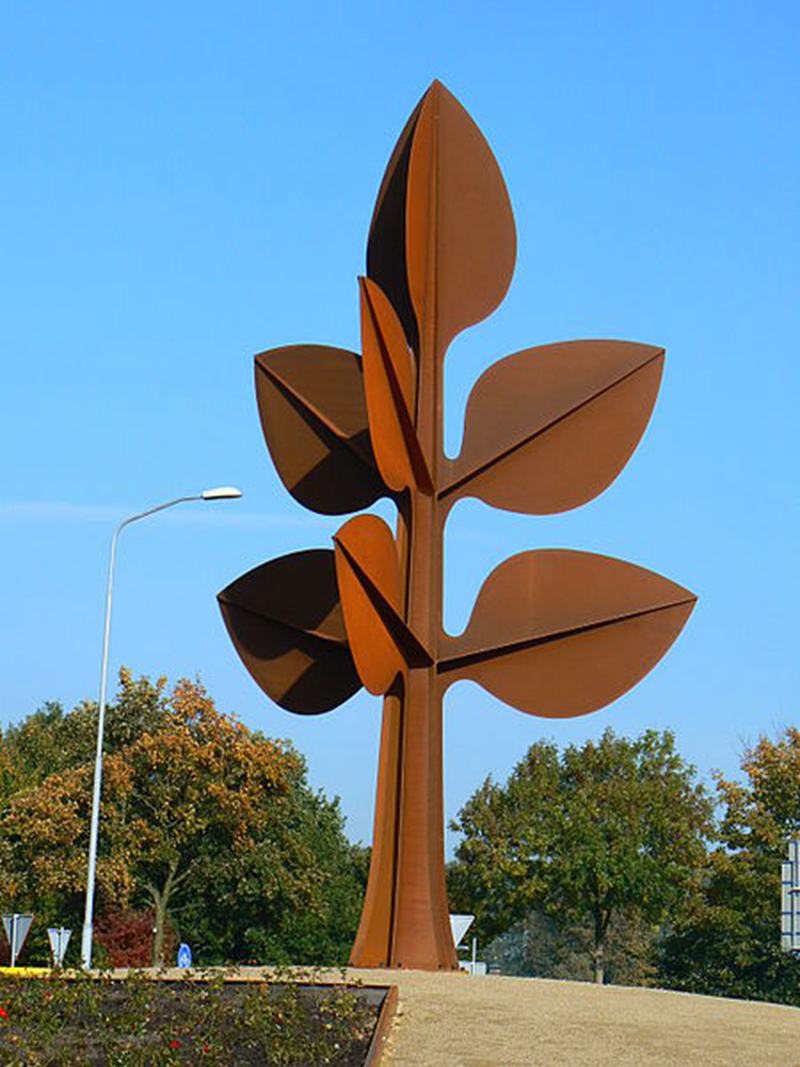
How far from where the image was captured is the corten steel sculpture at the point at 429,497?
18.3 meters

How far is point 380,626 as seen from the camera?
58.7 feet

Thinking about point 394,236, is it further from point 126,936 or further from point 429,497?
point 126,936

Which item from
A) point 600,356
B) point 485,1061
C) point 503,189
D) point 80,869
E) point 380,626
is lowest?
point 485,1061

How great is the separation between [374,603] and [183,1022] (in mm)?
6097

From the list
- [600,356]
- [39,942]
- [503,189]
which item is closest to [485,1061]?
[600,356]

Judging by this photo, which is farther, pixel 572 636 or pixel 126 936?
pixel 126 936

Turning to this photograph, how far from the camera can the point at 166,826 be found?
37156mm

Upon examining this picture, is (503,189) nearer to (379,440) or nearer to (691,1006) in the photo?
(379,440)

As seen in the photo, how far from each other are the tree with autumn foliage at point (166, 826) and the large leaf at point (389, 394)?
18.5 m

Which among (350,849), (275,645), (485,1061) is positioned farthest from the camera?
(350,849)

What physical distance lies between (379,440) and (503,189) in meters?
5.16

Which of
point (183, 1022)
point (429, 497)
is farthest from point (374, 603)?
point (183, 1022)

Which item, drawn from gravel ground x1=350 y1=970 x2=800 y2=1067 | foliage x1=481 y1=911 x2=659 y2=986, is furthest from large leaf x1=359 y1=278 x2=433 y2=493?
foliage x1=481 y1=911 x2=659 y2=986

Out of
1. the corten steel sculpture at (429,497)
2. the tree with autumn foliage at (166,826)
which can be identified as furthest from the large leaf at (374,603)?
the tree with autumn foliage at (166,826)
